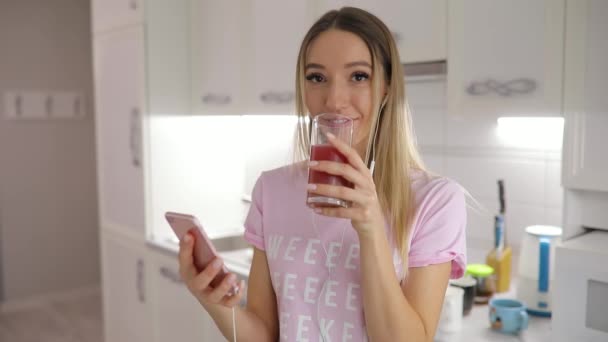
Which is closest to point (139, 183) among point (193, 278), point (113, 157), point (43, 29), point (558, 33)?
point (113, 157)

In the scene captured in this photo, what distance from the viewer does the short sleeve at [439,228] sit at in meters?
1.05

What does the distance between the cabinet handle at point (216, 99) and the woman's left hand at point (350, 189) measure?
164 centimetres

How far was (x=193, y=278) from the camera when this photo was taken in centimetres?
106

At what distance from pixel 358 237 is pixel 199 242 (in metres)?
0.30

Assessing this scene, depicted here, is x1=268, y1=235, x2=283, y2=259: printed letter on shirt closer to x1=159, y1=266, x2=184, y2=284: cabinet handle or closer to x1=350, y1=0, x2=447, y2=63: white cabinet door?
x1=350, y1=0, x2=447, y2=63: white cabinet door

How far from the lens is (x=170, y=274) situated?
2578 mm

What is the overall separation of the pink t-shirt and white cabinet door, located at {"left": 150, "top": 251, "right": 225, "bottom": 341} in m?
1.29

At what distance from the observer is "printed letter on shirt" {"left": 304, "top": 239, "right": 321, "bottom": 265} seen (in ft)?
3.74

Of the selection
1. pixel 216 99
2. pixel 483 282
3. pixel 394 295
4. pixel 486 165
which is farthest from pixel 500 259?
pixel 216 99

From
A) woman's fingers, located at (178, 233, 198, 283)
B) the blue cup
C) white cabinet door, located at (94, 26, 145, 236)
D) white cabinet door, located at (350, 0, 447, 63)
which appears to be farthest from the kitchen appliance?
white cabinet door, located at (94, 26, 145, 236)

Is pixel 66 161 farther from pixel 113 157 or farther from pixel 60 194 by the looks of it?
pixel 113 157

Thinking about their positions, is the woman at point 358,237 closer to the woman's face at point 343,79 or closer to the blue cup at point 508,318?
the woman's face at point 343,79

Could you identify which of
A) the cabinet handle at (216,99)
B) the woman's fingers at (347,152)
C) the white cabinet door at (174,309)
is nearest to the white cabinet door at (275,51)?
the cabinet handle at (216,99)

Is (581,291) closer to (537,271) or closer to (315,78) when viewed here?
(537,271)
